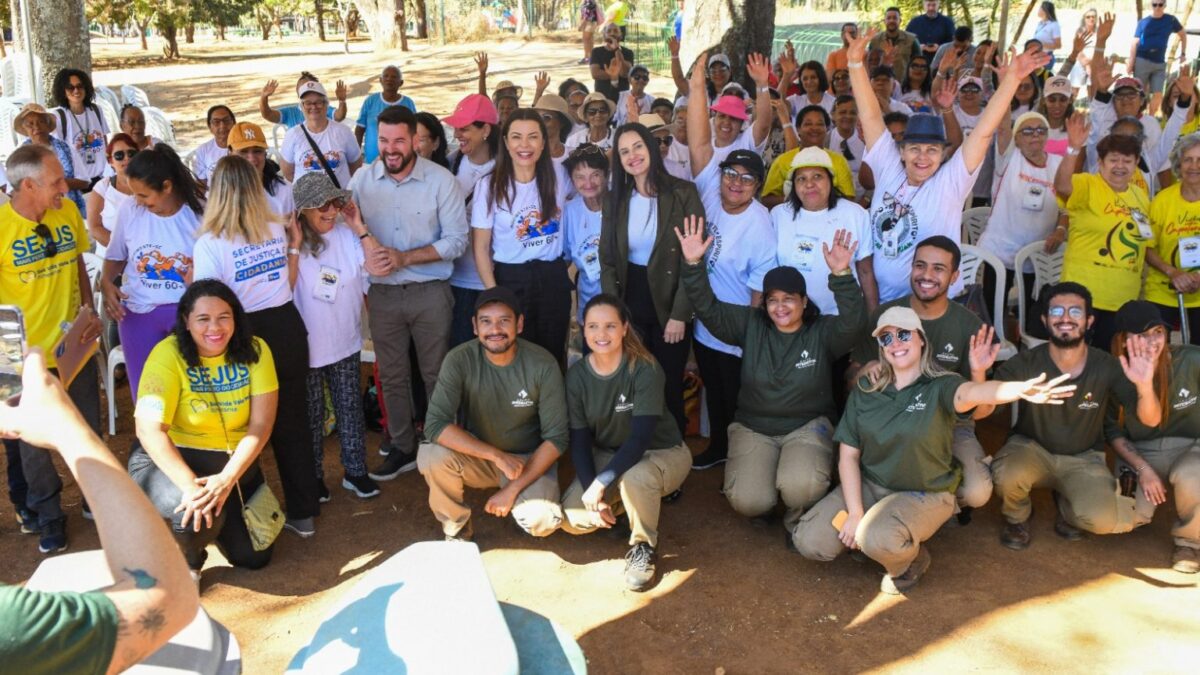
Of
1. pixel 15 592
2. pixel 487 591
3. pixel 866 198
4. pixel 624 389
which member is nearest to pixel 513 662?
pixel 487 591

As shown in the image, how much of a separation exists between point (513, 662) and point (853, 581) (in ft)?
8.49

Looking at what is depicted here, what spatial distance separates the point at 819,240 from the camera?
16.1ft

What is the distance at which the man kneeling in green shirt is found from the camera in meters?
4.49

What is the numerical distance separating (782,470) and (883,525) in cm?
57

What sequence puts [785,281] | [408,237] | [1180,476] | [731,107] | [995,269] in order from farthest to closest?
[731,107]
[995,269]
[408,237]
[785,281]
[1180,476]

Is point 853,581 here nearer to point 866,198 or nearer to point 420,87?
point 866,198

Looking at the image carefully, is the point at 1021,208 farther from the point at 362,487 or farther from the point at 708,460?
the point at 362,487

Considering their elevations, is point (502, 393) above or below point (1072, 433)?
above

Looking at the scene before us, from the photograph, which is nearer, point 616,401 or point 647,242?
point 616,401

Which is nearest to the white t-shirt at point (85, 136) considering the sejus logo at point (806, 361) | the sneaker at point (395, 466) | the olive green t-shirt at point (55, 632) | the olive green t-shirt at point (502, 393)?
the sneaker at point (395, 466)

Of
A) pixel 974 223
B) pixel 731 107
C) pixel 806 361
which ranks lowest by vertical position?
pixel 806 361

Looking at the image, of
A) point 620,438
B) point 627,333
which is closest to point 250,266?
point 627,333

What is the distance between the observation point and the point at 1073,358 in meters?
4.47

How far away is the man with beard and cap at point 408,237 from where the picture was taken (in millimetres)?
5043
